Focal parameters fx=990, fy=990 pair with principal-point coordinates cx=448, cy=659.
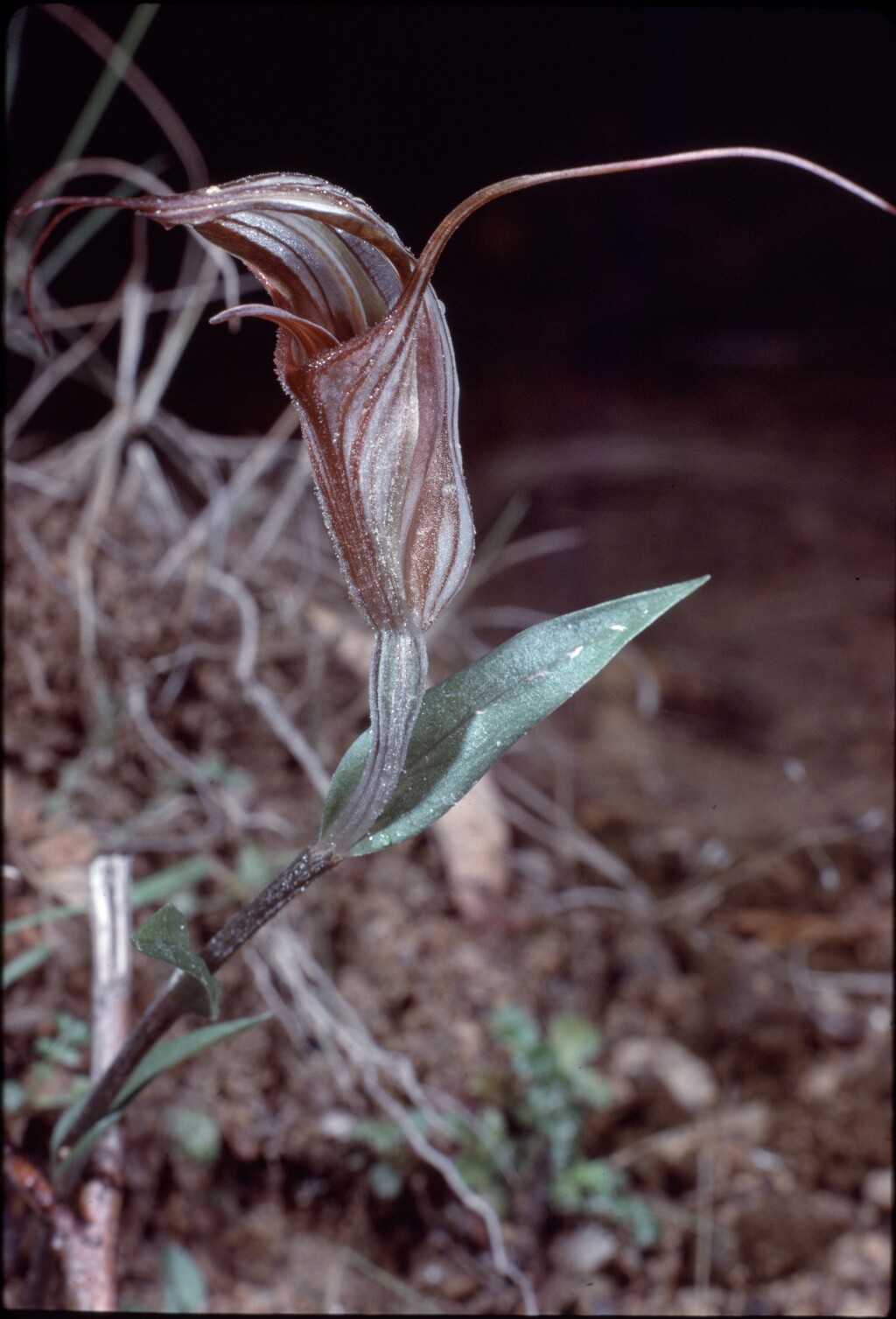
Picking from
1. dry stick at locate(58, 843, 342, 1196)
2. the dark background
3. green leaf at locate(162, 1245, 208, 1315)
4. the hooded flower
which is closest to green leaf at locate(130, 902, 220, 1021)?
dry stick at locate(58, 843, 342, 1196)

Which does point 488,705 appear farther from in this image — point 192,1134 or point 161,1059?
point 192,1134

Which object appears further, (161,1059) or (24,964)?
(24,964)

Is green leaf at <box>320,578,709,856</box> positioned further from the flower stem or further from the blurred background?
the blurred background

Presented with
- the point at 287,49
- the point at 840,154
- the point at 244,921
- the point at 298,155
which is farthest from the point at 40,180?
the point at 840,154

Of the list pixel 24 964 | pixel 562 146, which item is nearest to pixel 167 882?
pixel 24 964

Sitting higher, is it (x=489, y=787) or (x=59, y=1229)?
(x=59, y=1229)

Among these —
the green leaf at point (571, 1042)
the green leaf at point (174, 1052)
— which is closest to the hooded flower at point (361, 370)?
the green leaf at point (174, 1052)
